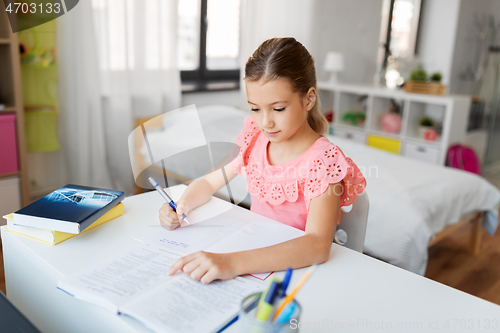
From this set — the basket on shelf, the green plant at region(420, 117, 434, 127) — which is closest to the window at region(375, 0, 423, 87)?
the basket on shelf

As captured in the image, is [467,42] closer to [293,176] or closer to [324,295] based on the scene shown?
[293,176]

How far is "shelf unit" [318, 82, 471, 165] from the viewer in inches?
116

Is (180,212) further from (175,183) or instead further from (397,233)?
(397,233)

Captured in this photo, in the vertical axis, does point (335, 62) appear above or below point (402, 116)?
above

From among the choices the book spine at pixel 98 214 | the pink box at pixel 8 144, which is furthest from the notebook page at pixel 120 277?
the pink box at pixel 8 144

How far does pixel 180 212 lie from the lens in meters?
0.88

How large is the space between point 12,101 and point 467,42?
3.89 m

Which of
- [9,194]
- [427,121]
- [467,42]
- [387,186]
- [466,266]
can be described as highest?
[467,42]

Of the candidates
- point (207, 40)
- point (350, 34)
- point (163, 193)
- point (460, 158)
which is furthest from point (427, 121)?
point (163, 193)

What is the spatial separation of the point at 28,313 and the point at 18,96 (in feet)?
4.73

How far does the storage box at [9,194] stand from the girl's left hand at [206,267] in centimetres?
160

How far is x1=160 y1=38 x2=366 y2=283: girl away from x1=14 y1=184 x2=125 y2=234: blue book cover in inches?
5.1

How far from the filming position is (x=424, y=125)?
122 inches

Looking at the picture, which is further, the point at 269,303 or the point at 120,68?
the point at 120,68
